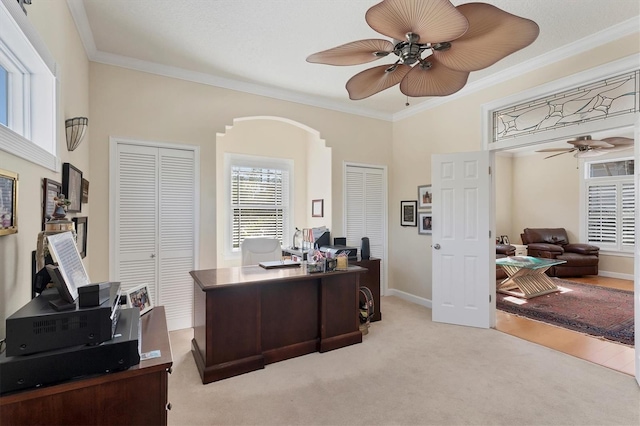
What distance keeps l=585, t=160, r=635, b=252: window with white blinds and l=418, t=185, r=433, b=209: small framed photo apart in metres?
5.17

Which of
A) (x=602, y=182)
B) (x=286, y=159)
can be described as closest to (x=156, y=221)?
(x=286, y=159)

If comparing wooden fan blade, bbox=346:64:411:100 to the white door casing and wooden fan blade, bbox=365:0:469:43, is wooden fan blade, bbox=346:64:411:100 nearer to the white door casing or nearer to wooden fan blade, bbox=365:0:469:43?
wooden fan blade, bbox=365:0:469:43

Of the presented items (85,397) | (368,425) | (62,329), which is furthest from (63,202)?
(368,425)

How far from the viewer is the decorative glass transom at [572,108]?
2736 millimetres

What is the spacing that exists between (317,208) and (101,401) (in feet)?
14.1

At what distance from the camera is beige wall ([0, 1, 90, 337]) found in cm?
134

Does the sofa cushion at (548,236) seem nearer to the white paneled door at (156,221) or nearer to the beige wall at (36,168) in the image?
the white paneled door at (156,221)

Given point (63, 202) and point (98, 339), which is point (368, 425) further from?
point (63, 202)

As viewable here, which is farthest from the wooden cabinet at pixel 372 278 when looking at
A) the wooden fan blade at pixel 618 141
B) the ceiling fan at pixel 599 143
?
the wooden fan blade at pixel 618 141

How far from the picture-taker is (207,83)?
3.82m

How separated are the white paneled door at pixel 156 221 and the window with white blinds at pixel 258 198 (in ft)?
5.21

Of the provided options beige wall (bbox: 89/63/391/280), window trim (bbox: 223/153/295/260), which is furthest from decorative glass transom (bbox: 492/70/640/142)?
window trim (bbox: 223/153/295/260)

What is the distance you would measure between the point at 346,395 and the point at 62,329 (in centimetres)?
196

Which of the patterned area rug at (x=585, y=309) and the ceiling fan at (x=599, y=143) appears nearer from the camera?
the patterned area rug at (x=585, y=309)
